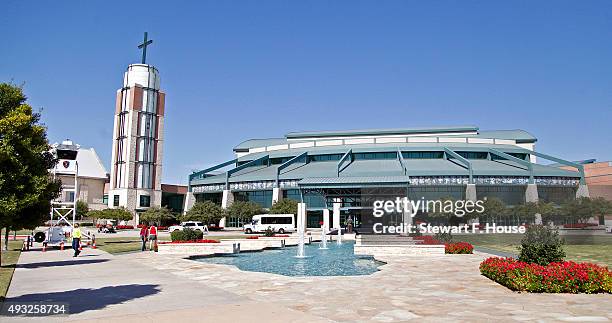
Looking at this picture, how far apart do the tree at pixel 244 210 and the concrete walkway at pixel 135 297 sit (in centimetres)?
5590

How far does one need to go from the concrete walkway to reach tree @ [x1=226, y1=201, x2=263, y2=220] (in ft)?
183

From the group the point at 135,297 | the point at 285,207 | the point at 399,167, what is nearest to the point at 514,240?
the point at 135,297

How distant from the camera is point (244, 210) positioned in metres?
73.4

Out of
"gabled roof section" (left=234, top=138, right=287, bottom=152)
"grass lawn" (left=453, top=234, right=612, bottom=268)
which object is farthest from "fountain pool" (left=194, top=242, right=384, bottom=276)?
"gabled roof section" (left=234, top=138, right=287, bottom=152)

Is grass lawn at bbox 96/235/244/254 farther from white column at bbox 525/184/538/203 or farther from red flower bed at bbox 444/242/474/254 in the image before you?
white column at bbox 525/184/538/203

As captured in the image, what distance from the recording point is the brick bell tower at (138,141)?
96.6m

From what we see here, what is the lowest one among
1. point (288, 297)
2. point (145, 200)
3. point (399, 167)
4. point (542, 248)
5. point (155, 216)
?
point (288, 297)

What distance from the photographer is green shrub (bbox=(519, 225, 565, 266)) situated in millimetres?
14031

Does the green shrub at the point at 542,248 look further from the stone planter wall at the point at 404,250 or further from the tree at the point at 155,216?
the tree at the point at 155,216

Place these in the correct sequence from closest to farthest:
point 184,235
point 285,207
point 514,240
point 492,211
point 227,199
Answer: point 184,235, point 514,240, point 492,211, point 285,207, point 227,199

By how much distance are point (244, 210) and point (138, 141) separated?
125ft

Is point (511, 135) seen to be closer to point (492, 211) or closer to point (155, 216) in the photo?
point (492, 211)

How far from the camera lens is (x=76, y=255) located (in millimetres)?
23141

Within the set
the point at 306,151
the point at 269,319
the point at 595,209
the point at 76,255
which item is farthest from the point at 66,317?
the point at 306,151
